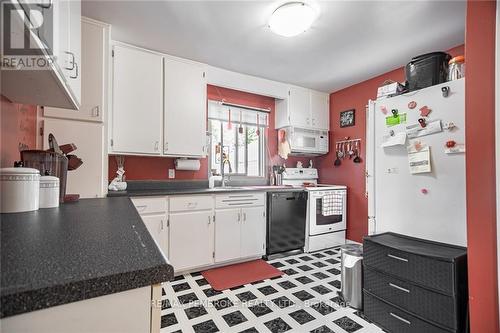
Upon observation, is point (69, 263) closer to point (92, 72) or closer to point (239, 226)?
point (92, 72)

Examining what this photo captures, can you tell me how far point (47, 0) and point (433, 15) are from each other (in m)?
2.63

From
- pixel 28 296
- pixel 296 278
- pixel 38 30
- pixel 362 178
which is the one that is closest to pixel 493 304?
pixel 296 278

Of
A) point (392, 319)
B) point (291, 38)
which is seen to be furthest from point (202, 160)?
point (392, 319)

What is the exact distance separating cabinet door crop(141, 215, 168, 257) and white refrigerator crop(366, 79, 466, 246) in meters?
1.92

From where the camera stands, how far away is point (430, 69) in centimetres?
165

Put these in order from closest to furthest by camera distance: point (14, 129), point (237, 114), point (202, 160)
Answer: point (14, 129) < point (202, 160) < point (237, 114)

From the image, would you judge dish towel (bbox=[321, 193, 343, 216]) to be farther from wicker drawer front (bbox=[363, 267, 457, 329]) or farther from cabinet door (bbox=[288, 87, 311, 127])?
wicker drawer front (bbox=[363, 267, 457, 329])

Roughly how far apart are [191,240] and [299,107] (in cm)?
249

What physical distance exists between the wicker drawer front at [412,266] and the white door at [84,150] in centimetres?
230

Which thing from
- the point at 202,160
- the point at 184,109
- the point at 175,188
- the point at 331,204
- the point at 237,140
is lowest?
the point at 331,204

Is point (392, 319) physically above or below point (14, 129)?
below

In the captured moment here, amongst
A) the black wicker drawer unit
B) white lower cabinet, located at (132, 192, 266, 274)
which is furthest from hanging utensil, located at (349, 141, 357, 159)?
the black wicker drawer unit

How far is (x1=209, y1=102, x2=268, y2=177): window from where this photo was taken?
3346mm

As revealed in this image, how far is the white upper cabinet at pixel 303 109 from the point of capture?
3.54 meters
